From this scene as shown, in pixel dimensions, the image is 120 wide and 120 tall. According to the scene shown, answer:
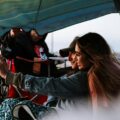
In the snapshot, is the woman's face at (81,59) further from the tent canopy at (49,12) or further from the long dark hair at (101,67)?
the tent canopy at (49,12)

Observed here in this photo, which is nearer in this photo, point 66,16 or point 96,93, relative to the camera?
point 96,93

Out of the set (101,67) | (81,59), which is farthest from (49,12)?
(101,67)

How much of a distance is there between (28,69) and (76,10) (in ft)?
7.72

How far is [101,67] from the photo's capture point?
3.17 meters

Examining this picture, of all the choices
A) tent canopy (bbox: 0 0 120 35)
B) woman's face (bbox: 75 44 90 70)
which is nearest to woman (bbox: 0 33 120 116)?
woman's face (bbox: 75 44 90 70)

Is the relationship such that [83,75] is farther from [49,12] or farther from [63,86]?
[49,12]

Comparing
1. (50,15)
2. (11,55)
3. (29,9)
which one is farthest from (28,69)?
(29,9)

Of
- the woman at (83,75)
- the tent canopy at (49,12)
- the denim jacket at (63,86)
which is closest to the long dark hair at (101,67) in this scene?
the woman at (83,75)

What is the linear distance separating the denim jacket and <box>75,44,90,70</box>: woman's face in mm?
46

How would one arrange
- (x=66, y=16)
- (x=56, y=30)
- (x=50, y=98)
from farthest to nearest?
(x=56, y=30) → (x=66, y=16) → (x=50, y=98)

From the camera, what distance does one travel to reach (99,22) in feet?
20.2

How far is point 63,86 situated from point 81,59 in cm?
23

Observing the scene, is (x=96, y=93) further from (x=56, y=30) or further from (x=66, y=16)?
(x=56, y=30)

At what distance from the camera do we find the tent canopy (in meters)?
4.57
